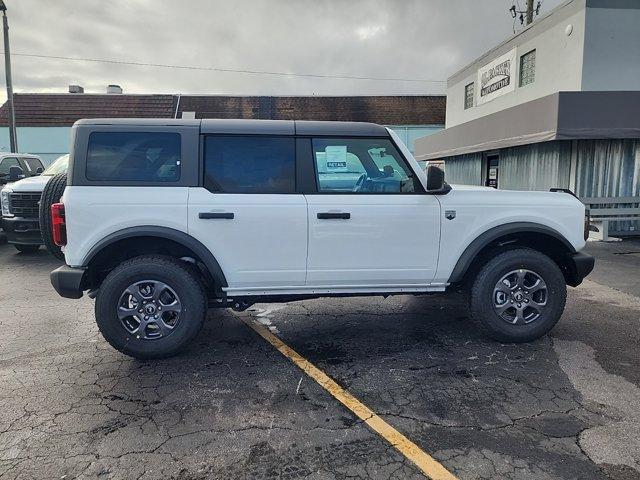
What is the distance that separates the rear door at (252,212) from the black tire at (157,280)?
1.06 ft

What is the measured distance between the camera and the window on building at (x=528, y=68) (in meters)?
14.8

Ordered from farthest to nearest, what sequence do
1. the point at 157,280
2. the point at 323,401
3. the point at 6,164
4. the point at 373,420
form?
the point at 6,164 < the point at 157,280 < the point at 323,401 < the point at 373,420

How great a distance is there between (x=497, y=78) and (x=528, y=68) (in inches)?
81.3

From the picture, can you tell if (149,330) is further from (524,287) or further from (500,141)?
(500,141)

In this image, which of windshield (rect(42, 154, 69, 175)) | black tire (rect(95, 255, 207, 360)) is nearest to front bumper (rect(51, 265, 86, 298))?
black tire (rect(95, 255, 207, 360))

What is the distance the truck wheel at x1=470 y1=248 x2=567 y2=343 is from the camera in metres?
4.25

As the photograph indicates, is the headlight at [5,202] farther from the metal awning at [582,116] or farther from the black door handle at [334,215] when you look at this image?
the metal awning at [582,116]

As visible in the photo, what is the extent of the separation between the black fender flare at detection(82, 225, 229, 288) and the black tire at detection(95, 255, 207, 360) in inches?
8.1

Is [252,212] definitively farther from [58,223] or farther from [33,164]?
[33,164]

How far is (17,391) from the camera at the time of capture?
348cm

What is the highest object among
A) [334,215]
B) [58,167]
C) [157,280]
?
[58,167]

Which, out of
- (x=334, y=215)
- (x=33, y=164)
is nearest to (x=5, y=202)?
(x=33, y=164)

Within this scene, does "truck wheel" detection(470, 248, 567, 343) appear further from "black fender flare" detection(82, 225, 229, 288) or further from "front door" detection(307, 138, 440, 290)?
"black fender flare" detection(82, 225, 229, 288)

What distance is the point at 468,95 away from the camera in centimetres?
2062
